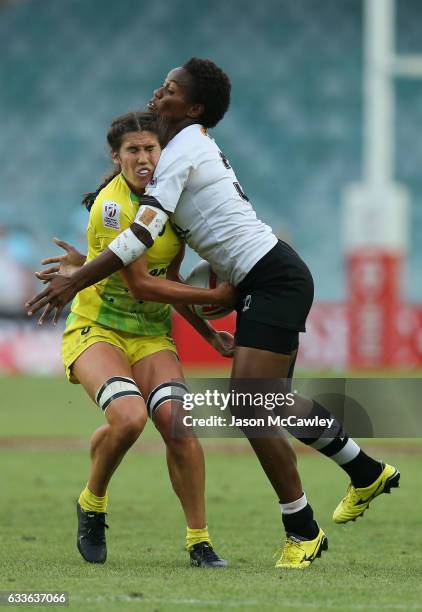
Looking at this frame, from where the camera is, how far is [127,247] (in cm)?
668

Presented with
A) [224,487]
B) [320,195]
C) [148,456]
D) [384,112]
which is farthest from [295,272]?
[320,195]

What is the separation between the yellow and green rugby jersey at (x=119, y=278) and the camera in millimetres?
7070

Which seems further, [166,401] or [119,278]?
[119,278]

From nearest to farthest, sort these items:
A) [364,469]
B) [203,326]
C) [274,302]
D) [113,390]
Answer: [274,302]
[113,390]
[364,469]
[203,326]

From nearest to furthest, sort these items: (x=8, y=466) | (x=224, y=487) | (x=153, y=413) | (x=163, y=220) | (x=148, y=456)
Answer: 1. (x=163, y=220)
2. (x=153, y=413)
3. (x=224, y=487)
4. (x=8, y=466)
5. (x=148, y=456)

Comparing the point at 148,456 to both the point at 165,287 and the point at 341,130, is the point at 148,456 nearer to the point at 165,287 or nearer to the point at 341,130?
the point at 165,287

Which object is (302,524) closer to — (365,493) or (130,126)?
(365,493)

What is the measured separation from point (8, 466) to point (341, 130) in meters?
26.7

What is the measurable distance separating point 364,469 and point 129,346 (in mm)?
1485

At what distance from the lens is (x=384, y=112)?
25422mm

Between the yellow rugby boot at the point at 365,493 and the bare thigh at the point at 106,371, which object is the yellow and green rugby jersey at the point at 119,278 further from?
the yellow rugby boot at the point at 365,493

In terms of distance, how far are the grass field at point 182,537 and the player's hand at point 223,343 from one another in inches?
45.9

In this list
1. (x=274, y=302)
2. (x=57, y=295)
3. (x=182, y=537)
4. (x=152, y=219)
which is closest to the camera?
Answer: (x=152, y=219)

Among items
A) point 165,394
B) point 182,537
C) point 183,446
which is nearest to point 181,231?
point 165,394
